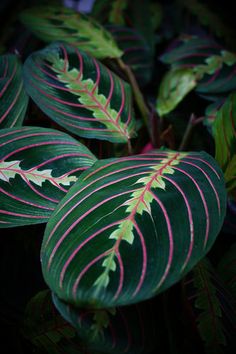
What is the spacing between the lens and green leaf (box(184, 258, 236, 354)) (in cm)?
72

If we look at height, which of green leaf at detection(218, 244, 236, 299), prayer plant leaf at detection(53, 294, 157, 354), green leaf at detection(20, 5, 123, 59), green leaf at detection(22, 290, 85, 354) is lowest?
green leaf at detection(22, 290, 85, 354)

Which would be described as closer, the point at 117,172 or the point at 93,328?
the point at 93,328

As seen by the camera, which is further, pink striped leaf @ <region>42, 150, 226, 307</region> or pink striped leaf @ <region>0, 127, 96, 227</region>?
pink striped leaf @ <region>0, 127, 96, 227</region>

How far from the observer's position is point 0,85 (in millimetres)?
958

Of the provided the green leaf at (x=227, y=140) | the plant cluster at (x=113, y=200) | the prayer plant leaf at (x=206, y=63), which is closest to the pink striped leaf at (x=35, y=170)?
the plant cluster at (x=113, y=200)

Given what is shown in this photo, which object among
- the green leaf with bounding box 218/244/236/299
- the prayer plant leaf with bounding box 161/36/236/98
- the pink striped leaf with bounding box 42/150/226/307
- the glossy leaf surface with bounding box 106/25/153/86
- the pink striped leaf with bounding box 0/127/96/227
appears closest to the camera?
the pink striped leaf with bounding box 42/150/226/307

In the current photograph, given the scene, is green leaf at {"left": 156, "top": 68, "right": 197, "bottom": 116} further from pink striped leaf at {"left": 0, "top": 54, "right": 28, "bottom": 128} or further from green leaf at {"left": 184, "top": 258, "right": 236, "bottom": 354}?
green leaf at {"left": 184, "top": 258, "right": 236, "bottom": 354}

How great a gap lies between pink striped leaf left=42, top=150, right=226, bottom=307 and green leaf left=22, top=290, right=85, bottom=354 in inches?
9.0

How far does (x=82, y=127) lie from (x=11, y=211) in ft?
0.99

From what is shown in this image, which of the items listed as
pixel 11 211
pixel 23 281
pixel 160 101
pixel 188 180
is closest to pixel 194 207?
pixel 188 180

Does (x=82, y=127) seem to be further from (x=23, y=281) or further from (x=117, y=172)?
(x=23, y=281)

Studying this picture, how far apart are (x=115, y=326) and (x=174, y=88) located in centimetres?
81

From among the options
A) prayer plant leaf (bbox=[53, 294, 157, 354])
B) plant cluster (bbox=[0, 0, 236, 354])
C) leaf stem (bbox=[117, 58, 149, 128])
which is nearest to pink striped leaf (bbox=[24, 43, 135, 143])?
plant cluster (bbox=[0, 0, 236, 354])

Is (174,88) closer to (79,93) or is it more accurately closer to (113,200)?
(79,93)
